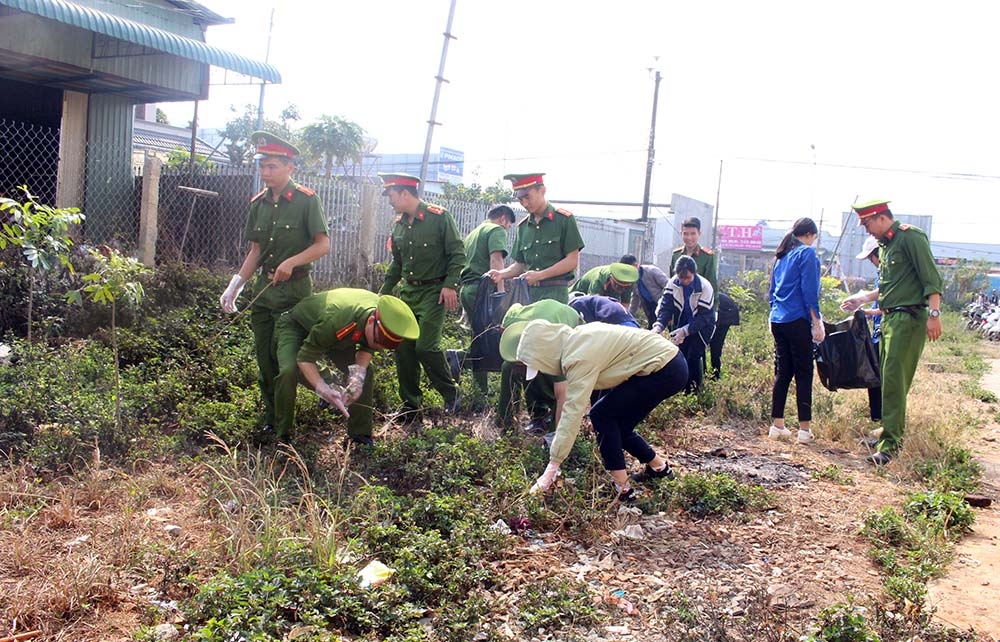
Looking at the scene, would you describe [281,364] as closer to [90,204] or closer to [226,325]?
[226,325]

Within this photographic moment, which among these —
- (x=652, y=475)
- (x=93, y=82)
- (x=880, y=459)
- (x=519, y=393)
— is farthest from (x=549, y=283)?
(x=93, y=82)

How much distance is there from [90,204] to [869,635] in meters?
10.6

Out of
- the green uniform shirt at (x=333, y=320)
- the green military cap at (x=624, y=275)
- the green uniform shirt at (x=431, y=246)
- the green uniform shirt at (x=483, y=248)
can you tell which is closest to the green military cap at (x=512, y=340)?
the green uniform shirt at (x=333, y=320)

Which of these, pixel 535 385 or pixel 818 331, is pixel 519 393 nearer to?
pixel 535 385

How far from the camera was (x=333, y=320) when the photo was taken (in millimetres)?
4621

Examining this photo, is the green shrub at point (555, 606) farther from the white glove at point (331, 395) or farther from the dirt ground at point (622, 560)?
the white glove at point (331, 395)

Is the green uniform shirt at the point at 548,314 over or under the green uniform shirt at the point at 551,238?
under

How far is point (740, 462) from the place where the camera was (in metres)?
5.43

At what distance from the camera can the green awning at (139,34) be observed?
28.2 ft

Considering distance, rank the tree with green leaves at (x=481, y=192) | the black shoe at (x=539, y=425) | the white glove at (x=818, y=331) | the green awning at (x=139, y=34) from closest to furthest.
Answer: the black shoe at (x=539, y=425), the white glove at (x=818, y=331), the green awning at (x=139, y=34), the tree with green leaves at (x=481, y=192)

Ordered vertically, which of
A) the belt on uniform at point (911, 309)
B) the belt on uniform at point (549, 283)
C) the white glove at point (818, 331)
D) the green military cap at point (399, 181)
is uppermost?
the green military cap at point (399, 181)

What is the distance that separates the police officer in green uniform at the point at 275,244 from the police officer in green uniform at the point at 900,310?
3.73 meters

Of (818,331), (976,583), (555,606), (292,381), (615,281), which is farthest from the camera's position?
(615,281)

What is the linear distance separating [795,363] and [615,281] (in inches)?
59.0
